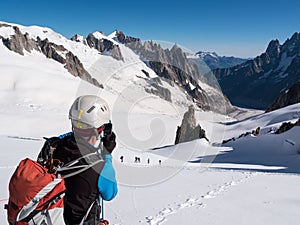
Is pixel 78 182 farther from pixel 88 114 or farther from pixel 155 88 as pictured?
pixel 155 88

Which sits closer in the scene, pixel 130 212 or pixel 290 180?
pixel 130 212

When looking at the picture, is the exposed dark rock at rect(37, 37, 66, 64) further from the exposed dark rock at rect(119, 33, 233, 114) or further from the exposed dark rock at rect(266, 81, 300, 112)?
the exposed dark rock at rect(119, 33, 233, 114)

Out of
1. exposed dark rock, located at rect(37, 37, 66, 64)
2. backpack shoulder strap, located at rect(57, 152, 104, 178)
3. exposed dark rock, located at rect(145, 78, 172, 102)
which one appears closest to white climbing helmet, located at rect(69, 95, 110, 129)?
backpack shoulder strap, located at rect(57, 152, 104, 178)

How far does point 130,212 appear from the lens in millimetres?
7215

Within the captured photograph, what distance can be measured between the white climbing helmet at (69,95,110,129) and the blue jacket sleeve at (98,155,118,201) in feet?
1.35

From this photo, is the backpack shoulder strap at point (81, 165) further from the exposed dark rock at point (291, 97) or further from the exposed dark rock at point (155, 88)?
the exposed dark rock at point (291, 97)

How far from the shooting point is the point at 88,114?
337 centimetres

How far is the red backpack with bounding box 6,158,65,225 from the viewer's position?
9.26 ft

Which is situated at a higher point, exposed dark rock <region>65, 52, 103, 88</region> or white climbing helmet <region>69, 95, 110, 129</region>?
white climbing helmet <region>69, 95, 110, 129</region>

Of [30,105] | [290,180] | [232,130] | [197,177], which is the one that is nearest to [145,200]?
[197,177]

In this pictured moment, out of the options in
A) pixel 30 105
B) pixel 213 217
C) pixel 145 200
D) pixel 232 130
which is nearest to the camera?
pixel 213 217

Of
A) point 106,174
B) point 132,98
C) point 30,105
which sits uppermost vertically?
point 132,98

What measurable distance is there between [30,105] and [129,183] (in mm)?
62960

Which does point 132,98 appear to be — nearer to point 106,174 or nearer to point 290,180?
point 106,174
